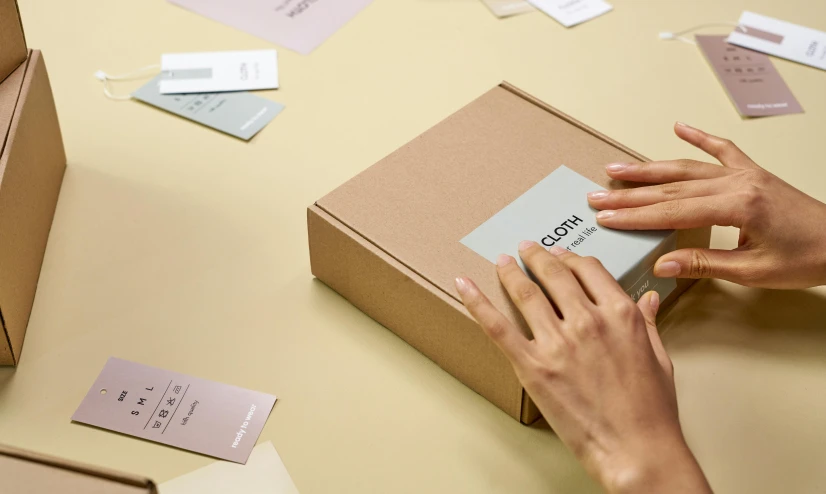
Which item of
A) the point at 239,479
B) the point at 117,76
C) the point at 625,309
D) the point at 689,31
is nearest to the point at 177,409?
the point at 239,479

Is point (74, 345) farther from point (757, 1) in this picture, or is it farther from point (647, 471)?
point (757, 1)

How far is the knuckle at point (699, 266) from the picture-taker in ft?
3.10

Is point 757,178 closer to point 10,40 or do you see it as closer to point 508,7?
point 508,7

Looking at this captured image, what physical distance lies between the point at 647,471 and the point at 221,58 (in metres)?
0.98

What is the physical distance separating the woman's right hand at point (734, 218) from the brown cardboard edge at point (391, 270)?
21 centimetres

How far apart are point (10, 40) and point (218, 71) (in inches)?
15.1

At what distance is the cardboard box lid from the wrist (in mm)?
179

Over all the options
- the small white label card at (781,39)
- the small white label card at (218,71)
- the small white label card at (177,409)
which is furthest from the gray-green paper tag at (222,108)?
the small white label card at (781,39)

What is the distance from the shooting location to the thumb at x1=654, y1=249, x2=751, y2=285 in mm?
933

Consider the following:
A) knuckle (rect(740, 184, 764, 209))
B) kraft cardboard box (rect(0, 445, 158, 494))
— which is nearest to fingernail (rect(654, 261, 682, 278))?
knuckle (rect(740, 184, 764, 209))

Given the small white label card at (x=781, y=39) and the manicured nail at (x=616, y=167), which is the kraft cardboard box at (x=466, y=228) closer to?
the manicured nail at (x=616, y=167)

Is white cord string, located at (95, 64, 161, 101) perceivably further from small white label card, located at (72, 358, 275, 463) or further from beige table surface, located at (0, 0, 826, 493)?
small white label card, located at (72, 358, 275, 463)

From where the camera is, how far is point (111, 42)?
1.45 metres

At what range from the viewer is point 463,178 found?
1.02 m
